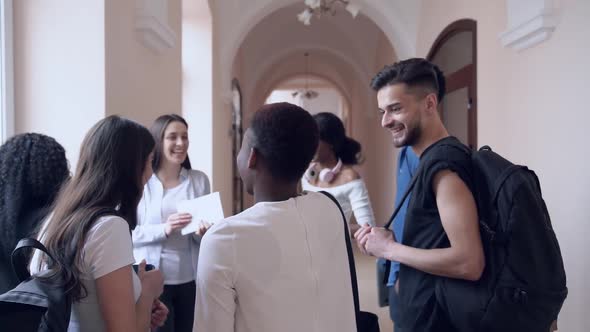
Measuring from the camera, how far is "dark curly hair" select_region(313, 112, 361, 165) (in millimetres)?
2680

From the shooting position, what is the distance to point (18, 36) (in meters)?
2.45

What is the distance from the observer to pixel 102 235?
125 cm

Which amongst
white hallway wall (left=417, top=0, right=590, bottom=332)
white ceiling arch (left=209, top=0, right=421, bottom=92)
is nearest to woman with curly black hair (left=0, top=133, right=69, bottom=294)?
white hallway wall (left=417, top=0, right=590, bottom=332)

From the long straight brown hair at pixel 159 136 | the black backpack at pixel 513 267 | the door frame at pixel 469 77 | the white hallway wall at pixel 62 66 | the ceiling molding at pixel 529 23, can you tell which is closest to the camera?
the black backpack at pixel 513 267

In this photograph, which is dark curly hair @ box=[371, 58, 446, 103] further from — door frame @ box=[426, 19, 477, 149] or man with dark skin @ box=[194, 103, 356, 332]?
door frame @ box=[426, 19, 477, 149]

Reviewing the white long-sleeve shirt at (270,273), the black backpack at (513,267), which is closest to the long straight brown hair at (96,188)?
the white long-sleeve shirt at (270,273)

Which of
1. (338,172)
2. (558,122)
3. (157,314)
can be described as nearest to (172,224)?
(157,314)

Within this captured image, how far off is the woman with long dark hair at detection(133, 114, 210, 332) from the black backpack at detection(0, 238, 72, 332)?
1186mm

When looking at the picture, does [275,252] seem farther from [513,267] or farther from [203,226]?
[203,226]

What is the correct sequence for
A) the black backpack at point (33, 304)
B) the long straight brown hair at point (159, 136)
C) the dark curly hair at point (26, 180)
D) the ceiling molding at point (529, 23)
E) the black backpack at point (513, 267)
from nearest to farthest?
the black backpack at point (33, 304)
the black backpack at point (513, 267)
the dark curly hair at point (26, 180)
the long straight brown hair at point (159, 136)
the ceiling molding at point (529, 23)

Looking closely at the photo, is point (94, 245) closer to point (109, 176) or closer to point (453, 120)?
point (109, 176)

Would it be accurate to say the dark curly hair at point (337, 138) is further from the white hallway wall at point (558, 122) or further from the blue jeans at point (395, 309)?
the white hallway wall at point (558, 122)

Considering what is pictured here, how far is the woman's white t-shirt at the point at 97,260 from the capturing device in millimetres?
1243

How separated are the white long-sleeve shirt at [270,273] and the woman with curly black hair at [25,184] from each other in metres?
0.78
